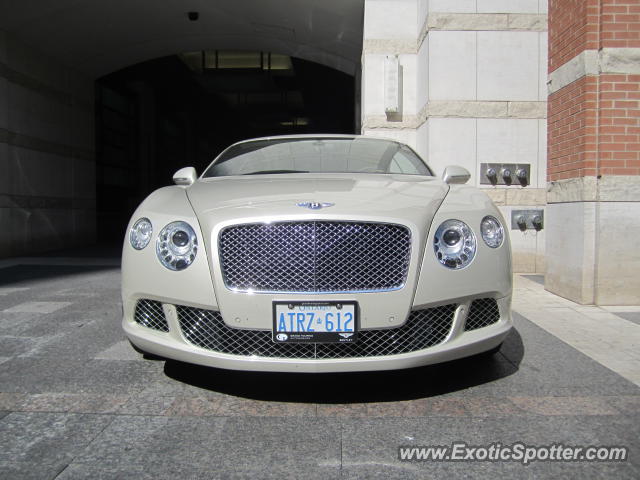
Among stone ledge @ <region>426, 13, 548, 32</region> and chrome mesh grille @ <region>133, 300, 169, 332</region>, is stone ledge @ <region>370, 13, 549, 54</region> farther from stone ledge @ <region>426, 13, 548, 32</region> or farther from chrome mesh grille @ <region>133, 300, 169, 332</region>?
chrome mesh grille @ <region>133, 300, 169, 332</region>

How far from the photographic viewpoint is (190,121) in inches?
914

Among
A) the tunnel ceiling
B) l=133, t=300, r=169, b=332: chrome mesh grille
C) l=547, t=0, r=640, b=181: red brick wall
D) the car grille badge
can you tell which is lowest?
l=133, t=300, r=169, b=332: chrome mesh grille

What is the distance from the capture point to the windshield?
12.5 ft

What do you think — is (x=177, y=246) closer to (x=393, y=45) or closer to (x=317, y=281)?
(x=317, y=281)

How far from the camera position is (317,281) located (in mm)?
2525

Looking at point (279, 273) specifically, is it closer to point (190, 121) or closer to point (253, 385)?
point (253, 385)

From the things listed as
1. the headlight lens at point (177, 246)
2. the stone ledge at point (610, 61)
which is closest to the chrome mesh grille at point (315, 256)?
the headlight lens at point (177, 246)

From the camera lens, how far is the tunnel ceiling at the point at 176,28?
974cm

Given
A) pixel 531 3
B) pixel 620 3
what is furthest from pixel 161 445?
pixel 531 3

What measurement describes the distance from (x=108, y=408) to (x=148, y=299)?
548 millimetres

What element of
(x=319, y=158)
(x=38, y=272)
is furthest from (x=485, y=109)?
(x=38, y=272)

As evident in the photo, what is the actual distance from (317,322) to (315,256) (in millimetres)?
311

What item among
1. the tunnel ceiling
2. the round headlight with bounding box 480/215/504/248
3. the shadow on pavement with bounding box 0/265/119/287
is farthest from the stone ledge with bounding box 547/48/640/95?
the shadow on pavement with bounding box 0/265/119/287

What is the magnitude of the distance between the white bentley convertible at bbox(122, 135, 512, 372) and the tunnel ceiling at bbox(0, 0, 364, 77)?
759 centimetres
